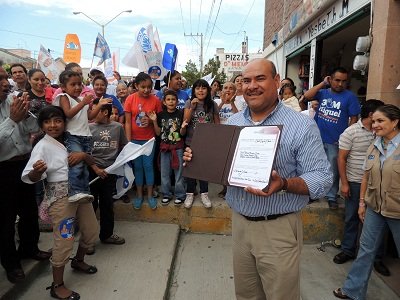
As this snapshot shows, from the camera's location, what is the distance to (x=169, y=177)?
4469 mm

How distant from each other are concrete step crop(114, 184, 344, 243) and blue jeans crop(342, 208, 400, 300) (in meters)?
1.31

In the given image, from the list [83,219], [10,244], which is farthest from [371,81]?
[10,244]

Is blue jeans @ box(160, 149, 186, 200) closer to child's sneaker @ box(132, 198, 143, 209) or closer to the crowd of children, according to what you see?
the crowd of children

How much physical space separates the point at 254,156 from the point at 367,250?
195cm

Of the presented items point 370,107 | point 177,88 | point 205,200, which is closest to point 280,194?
point 370,107

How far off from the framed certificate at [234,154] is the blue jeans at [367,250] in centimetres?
186

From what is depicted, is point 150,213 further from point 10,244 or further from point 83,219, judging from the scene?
point 10,244

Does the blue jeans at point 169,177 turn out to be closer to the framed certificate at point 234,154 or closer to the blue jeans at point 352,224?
the blue jeans at point 352,224

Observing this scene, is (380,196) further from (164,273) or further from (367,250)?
(164,273)

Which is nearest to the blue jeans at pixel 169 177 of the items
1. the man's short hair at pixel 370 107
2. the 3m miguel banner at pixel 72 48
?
the man's short hair at pixel 370 107

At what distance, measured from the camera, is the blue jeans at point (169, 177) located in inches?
172

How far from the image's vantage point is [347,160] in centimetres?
359

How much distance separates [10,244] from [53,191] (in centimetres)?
71

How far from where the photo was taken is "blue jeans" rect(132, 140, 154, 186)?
4.34 meters
